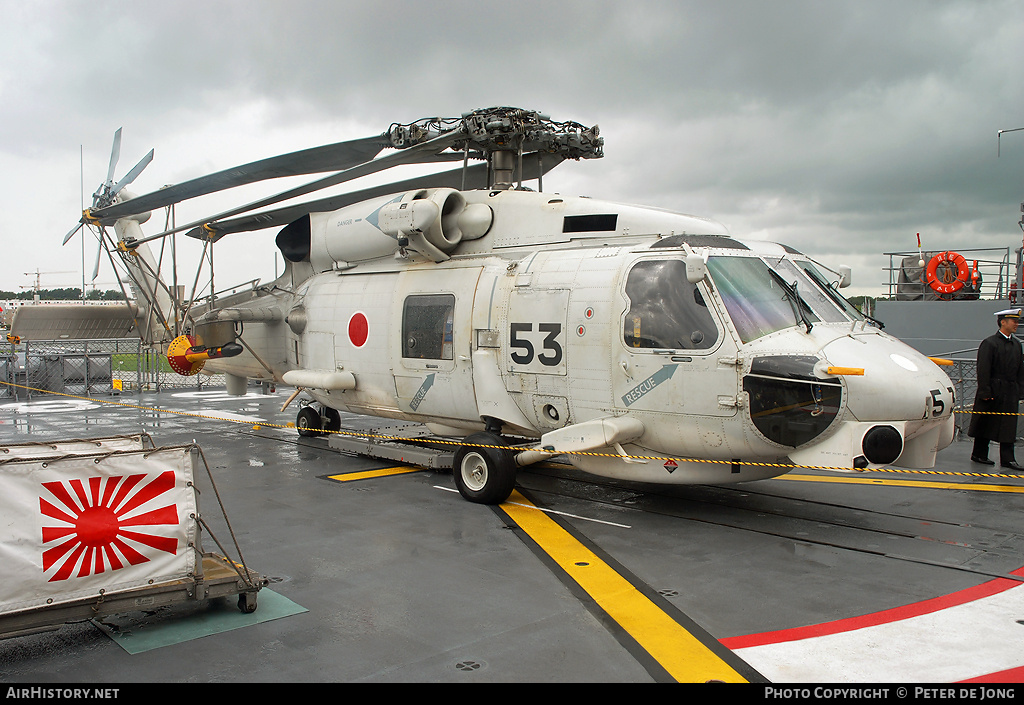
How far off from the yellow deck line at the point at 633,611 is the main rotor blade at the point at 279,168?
595cm

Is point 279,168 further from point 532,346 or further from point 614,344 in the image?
point 614,344

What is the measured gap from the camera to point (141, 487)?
17.3 ft

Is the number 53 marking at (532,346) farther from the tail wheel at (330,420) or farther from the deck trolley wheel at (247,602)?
the tail wheel at (330,420)

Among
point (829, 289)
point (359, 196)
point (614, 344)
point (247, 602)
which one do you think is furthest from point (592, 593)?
point (359, 196)

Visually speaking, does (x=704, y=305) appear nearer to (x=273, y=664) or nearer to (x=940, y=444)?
(x=940, y=444)

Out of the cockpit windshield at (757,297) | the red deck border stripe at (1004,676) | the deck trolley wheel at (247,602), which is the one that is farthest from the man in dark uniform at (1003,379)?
the deck trolley wheel at (247,602)

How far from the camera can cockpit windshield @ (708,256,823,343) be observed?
7.49 meters

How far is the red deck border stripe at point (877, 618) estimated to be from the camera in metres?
5.13

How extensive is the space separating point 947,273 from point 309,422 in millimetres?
16010

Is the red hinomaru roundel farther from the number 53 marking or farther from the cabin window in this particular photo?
the cabin window

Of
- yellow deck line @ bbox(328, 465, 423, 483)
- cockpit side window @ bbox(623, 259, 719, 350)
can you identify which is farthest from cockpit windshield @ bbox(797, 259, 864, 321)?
yellow deck line @ bbox(328, 465, 423, 483)

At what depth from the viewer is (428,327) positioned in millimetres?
10312

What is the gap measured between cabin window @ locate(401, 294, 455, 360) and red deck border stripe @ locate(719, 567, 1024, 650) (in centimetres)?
577
